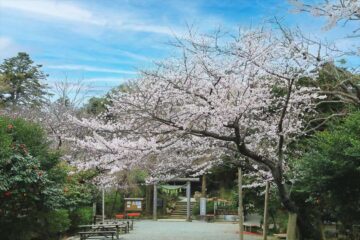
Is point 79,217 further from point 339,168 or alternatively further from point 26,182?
point 339,168

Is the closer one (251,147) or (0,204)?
(0,204)

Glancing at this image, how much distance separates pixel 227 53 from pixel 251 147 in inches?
130

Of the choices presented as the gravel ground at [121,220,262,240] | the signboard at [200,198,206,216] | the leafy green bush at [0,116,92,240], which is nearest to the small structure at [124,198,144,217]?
the signboard at [200,198,206,216]

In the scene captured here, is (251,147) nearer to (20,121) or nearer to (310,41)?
(310,41)

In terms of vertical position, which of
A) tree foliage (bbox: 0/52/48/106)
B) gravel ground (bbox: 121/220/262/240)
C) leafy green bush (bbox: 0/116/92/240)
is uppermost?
tree foliage (bbox: 0/52/48/106)

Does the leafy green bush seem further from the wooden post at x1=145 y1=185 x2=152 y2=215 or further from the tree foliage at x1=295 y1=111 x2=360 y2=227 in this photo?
the wooden post at x1=145 y1=185 x2=152 y2=215

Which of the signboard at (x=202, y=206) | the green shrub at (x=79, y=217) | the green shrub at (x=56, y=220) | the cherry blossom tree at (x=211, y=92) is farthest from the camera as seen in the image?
the signboard at (x=202, y=206)

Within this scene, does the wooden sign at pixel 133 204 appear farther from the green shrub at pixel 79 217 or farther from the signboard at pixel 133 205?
the green shrub at pixel 79 217

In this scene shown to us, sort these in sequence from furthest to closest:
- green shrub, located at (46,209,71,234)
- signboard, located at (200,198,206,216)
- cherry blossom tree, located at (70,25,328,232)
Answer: signboard, located at (200,198,206,216) → green shrub, located at (46,209,71,234) → cherry blossom tree, located at (70,25,328,232)

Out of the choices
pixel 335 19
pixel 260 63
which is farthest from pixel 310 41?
pixel 335 19

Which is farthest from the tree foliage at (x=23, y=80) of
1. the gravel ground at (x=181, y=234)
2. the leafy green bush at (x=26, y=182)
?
the leafy green bush at (x=26, y=182)

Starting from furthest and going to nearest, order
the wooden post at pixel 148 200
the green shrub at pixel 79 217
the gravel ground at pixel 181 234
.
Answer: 1. the wooden post at pixel 148 200
2. the gravel ground at pixel 181 234
3. the green shrub at pixel 79 217

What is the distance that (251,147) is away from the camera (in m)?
10.6

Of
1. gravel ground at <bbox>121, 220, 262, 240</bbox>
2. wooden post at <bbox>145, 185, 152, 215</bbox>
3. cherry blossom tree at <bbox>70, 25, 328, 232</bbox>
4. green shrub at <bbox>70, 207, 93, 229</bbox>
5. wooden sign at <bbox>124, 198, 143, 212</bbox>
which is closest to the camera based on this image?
cherry blossom tree at <bbox>70, 25, 328, 232</bbox>
